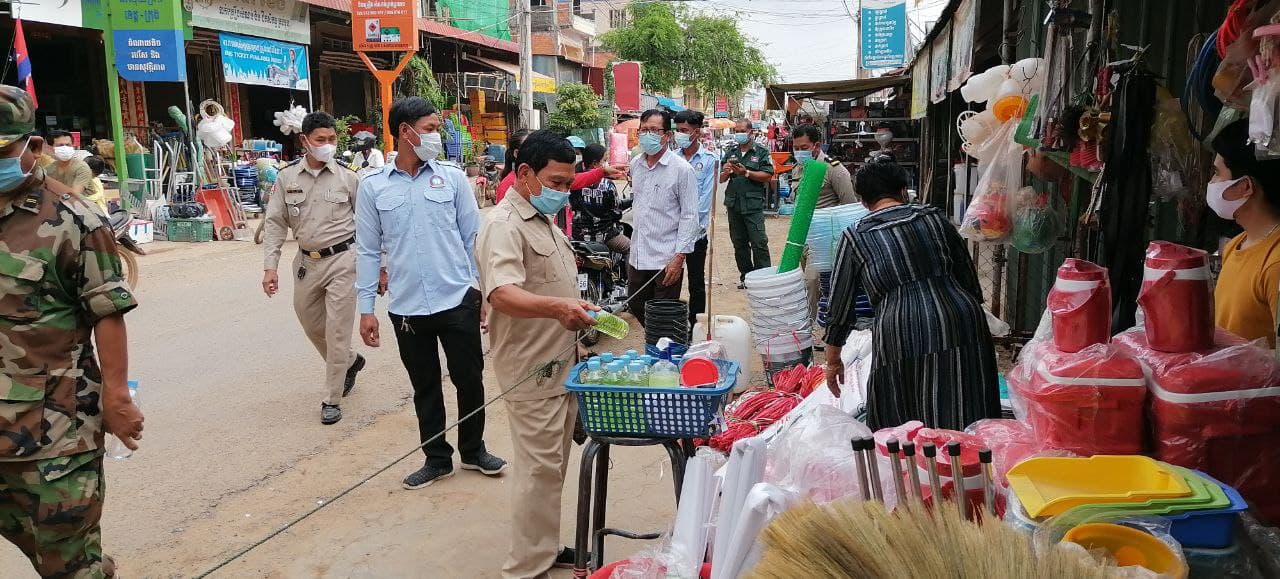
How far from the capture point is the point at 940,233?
10.9 feet

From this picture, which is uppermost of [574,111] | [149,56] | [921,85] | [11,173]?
[574,111]

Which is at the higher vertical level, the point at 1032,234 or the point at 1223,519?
the point at 1032,234

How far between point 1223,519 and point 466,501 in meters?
3.45

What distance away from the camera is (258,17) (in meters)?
17.1

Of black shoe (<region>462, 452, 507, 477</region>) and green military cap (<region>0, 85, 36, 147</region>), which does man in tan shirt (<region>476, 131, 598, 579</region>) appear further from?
green military cap (<region>0, 85, 36, 147</region>)

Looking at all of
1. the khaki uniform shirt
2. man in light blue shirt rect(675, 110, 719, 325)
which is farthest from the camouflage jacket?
the khaki uniform shirt

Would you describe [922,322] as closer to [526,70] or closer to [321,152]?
[321,152]

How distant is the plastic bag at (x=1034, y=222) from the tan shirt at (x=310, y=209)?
152 inches

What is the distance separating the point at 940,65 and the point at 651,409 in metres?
8.09

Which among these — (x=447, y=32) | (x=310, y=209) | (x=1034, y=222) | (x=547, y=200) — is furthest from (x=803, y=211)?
(x=447, y=32)

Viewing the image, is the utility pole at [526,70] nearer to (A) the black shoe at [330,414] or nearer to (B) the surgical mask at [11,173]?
(A) the black shoe at [330,414]

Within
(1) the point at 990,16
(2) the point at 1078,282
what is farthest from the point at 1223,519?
(1) the point at 990,16

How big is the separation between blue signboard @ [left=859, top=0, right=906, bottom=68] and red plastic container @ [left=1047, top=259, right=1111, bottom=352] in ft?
70.0

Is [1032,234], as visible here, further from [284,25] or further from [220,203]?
[284,25]
